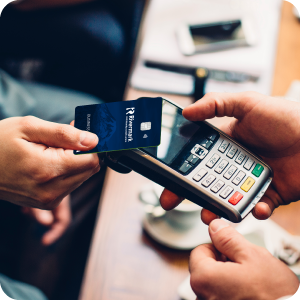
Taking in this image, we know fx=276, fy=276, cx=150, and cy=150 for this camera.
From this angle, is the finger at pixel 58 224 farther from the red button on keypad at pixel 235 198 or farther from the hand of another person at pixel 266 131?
the red button on keypad at pixel 235 198

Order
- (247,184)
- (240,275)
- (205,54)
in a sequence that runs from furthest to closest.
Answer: (205,54) < (247,184) < (240,275)

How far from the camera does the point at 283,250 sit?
0.50 meters

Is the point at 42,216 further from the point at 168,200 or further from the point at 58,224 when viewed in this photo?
the point at 168,200

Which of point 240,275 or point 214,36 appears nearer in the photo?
point 240,275

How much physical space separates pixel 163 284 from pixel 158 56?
0.56 m

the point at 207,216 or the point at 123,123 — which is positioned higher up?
the point at 123,123

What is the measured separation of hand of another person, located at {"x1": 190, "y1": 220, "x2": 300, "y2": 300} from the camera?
15.2 inches

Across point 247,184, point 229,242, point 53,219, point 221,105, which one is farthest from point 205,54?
point 53,219

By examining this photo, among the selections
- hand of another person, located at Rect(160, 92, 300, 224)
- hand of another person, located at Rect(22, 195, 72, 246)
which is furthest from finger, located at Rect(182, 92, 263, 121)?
hand of another person, located at Rect(22, 195, 72, 246)

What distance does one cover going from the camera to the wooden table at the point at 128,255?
1.68ft

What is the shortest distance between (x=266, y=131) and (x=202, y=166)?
0.50 feet

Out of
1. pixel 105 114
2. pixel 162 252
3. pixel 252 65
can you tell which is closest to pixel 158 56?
pixel 252 65

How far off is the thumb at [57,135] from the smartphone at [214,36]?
45 centimetres

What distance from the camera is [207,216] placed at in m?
0.52
